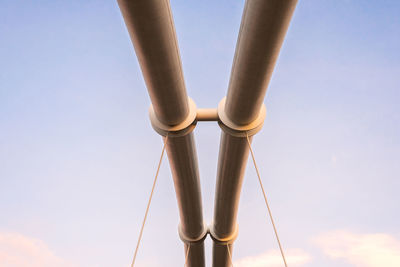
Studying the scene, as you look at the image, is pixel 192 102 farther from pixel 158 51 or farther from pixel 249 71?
pixel 158 51

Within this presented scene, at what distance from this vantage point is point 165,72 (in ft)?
21.7

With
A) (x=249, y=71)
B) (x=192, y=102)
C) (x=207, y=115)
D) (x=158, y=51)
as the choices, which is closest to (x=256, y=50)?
(x=249, y=71)

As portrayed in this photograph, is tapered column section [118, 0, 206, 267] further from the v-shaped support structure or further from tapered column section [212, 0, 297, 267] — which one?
tapered column section [212, 0, 297, 267]

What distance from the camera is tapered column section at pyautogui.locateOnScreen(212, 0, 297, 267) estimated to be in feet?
18.0

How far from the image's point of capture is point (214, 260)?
1745cm

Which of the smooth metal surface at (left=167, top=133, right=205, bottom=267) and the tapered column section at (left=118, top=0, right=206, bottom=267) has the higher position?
the smooth metal surface at (left=167, top=133, right=205, bottom=267)

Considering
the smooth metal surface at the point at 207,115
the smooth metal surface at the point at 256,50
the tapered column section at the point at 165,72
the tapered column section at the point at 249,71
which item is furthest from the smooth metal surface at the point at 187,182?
the smooth metal surface at the point at 256,50

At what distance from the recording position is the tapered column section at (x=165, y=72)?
550cm

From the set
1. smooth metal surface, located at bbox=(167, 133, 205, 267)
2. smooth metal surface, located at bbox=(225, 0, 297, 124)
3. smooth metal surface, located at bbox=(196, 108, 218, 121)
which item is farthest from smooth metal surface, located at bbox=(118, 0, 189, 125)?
smooth metal surface, located at bbox=(167, 133, 205, 267)

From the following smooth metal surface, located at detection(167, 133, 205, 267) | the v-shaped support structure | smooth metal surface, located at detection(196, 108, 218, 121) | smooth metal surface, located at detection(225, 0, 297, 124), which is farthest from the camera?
smooth metal surface, located at detection(167, 133, 205, 267)

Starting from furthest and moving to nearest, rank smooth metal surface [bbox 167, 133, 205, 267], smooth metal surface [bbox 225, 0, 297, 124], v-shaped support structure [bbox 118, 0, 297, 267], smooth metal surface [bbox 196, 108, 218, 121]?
smooth metal surface [bbox 167, 133, 205, 267] < smooth metal surface [bbox 196, 108, 218, 121] < v-shaped support structure [bbox 118, 0, 297, 267] < smooth metal surface [bbox 225, 0, 297, 124]

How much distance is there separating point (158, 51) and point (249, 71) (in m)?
2.05

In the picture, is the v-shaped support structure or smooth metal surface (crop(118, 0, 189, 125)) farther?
the v-shaped support structure

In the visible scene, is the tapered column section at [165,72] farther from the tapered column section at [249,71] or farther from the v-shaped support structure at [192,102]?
the tapered column section at [249,71]
